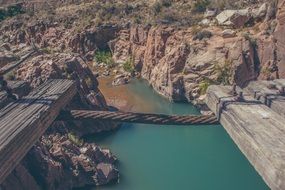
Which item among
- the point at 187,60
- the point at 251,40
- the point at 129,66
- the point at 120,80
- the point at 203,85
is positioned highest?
the point at 251,40

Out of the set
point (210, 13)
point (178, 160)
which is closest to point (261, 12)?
point (210, 13)

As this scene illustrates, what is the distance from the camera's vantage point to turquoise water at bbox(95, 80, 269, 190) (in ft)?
48.5

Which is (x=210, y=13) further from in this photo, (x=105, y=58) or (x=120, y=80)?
(x=105, y=58)

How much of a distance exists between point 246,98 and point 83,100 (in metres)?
9.25

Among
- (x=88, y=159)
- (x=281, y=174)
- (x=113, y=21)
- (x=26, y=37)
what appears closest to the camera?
(x=281, y=174)

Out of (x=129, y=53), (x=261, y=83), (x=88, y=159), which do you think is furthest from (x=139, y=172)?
(x=129, y=53)

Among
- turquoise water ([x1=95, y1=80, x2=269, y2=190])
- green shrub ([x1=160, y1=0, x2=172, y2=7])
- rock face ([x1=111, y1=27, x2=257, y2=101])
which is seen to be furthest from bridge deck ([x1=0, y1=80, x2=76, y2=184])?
green shrub ([x1=160, y1=0, x2=172, y2=7])

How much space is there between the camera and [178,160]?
1664 cm

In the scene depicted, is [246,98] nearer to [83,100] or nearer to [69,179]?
[69,179]

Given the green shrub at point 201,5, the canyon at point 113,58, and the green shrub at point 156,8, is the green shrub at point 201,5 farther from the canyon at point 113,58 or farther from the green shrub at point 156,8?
the green shrub at point 156,8

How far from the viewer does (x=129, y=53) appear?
109ft

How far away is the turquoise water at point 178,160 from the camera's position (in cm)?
1479

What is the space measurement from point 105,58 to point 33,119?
80.3 feet

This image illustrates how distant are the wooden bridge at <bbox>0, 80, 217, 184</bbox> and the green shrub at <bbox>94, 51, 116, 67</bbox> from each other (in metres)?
21.6
